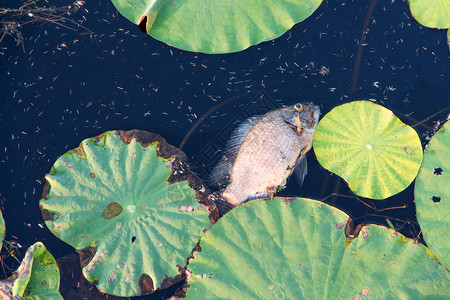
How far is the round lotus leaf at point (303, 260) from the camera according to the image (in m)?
2.73

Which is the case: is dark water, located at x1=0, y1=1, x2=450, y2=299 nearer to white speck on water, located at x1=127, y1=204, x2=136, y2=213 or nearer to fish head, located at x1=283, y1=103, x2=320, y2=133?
fish head, located at x1=283, y1=103, x2=320, y2=133

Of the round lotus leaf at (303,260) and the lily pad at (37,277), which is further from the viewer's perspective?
the lily pad at (37,277)

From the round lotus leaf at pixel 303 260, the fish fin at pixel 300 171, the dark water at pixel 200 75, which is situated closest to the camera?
the round lotus leaf at pixel 303 260

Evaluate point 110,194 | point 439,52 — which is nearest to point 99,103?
point 110,194

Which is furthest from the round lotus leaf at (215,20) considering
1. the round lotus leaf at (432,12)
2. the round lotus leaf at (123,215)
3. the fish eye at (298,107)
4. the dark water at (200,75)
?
the round lotus leaf at (123,215)

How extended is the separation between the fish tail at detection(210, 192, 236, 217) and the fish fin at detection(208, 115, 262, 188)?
0.43ft

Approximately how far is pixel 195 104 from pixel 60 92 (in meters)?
1.17

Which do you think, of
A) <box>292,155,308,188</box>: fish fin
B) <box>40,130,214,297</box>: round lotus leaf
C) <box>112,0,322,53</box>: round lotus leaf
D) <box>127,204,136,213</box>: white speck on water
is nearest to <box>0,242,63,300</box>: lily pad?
<box>40,130,214,297</box>: round lotus leaf

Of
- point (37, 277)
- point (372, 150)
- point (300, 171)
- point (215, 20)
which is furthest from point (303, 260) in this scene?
point (37, 277)

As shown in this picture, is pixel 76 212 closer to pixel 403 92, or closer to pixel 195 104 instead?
pixel 195 104

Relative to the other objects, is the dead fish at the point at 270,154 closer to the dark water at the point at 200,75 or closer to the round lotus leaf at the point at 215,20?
the dark water at the point at 200,75

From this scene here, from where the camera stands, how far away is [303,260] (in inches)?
109

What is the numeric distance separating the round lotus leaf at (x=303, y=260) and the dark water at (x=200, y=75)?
761 millimetres

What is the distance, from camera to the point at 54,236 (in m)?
3.14
